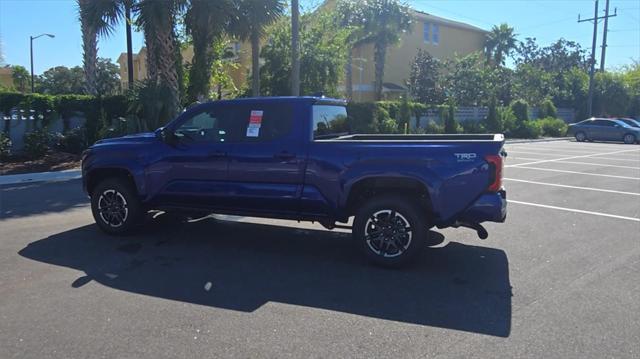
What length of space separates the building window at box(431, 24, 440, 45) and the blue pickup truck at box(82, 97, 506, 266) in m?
39.8

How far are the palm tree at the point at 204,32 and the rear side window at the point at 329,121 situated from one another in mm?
11313

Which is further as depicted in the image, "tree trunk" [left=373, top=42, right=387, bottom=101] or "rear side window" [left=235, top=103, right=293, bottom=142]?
"tree trunk" [left=373, top=42, right=387, bottom=101]

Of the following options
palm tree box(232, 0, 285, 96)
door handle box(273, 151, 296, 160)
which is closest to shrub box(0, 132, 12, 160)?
palm tree box(232, 0, 285, 96)

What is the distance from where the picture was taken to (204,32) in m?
18.7

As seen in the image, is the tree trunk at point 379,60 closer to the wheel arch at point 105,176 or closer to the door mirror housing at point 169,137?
the wheel arch at point 105,176

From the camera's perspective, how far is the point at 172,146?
6.94 m

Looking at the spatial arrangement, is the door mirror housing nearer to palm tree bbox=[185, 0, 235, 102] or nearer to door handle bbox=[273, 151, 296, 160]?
door handle bbox=[273, 151, 296, 160]

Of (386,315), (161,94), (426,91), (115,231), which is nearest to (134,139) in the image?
(115,231)

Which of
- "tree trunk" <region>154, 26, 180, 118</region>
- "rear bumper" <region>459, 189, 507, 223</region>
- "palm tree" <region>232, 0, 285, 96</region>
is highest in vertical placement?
"palm tree" <region>232, 0, 285, 96</region>

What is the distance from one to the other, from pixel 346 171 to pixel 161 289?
2.26m

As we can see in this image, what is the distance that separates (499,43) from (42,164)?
4388cm

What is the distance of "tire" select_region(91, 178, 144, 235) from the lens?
7.19m

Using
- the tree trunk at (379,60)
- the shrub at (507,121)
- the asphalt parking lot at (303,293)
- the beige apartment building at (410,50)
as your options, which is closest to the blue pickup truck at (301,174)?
the asphalt parking lot at (303,293)

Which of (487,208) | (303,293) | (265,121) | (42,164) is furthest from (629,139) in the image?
(303,293)
